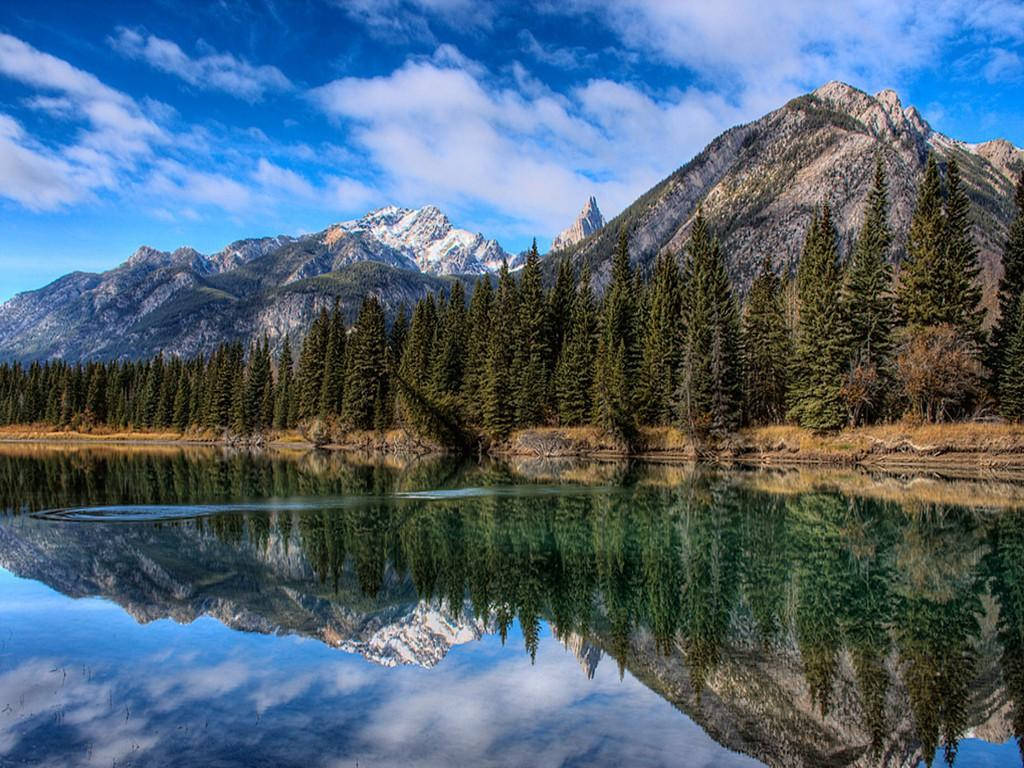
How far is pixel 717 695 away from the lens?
1270 centimetres

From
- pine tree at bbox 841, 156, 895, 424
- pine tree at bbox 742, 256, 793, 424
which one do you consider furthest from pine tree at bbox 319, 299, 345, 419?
pine tree at bbox 841, 156, 895, 424

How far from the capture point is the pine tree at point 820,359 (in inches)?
2496

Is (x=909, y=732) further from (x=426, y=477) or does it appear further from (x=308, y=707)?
(x=426, y=477)

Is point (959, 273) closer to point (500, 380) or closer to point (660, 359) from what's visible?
point (660, 359)

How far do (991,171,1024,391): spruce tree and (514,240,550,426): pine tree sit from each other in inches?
1720

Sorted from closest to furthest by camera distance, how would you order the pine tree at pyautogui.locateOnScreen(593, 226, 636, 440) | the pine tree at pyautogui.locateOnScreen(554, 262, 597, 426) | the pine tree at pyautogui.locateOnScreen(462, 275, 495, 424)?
the pine tree at pyautogui.locateOnScreen(593, 226, 636, 440) < the pine tree at pyautogui.locateOnScreen(554, 262, 597, 426) < the pine tree at pyautogui.locateOnScreen(462, 275, 495, 424)

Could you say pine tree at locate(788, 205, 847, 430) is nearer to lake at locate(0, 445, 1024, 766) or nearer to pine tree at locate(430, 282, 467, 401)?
lake at locate(0, 445, 1024, 766)

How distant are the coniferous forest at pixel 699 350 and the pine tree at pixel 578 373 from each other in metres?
0.17

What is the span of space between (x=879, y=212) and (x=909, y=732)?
67.0m

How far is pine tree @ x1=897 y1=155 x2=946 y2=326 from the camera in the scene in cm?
6206

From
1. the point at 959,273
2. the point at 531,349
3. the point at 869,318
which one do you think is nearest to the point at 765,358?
the point at 869,318

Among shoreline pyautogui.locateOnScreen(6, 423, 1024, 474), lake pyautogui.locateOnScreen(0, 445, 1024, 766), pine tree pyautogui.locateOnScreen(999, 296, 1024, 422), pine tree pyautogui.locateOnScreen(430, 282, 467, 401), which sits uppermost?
pine tree pyautogui.locateOnScreen(430, 282, 467, 401)

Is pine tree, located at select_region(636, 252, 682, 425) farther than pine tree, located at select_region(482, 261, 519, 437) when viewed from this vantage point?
No

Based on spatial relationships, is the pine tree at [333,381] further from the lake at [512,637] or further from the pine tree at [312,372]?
the lake at [512,637]
